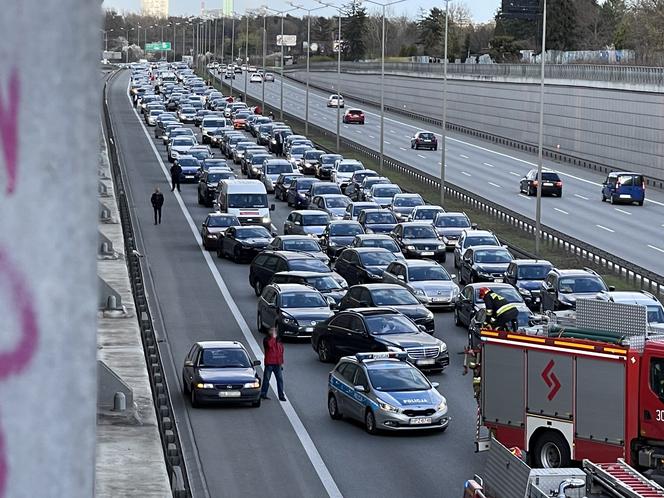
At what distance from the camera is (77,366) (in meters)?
1.74

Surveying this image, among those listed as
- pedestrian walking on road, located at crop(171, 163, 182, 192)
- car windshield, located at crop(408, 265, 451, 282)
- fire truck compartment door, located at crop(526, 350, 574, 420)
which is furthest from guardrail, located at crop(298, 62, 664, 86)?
fire truck compartment door, located at crop(526, 350, 574, 420)

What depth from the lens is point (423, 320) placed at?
34.8 metres

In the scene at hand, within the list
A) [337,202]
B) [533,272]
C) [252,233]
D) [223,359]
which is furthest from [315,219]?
[223,359]

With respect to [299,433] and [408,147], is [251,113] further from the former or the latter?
[299,433]

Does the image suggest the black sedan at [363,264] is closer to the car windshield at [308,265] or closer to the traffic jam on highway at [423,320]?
the traffic jam on highway at [423,320]

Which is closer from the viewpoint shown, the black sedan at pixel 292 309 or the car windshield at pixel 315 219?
the black sedan at pixel 292 309

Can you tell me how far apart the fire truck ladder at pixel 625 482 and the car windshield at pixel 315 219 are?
37.7m

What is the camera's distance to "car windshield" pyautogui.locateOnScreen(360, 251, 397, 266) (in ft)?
143

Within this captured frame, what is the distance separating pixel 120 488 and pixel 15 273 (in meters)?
17.4

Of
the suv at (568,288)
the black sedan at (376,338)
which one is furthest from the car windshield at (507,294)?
the black sedan at (376,338)

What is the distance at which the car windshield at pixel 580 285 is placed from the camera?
37.1 metres

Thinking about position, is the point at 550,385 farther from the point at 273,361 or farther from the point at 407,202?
the point at 407,202

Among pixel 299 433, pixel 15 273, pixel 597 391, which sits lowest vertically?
pixel 299 433

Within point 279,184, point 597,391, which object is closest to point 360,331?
point 597,391
